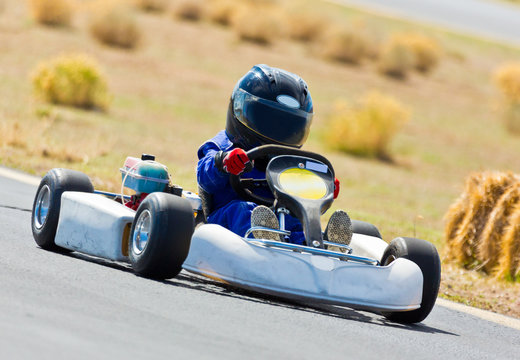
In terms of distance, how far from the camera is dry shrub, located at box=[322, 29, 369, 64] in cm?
2969

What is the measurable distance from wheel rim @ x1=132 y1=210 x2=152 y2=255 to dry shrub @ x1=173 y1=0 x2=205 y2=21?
84.2ft

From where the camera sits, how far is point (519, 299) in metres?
7.98

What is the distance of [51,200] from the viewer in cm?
668

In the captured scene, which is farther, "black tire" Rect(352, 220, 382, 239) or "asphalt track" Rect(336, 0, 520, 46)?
"asphalt track" Rect(336, 0, 520, 46)

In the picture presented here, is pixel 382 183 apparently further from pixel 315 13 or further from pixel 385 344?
pixel 315 13

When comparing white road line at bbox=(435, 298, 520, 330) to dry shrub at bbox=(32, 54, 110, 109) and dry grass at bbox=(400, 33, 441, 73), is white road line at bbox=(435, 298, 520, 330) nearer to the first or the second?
dry shrub at bbox=(32, 54, 110, 109)

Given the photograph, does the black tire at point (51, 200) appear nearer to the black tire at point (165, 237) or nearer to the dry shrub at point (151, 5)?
the black tire at point (165, 237)

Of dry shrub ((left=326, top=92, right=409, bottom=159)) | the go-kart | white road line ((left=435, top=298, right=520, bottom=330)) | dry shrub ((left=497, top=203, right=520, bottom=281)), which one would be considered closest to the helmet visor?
the go-kart

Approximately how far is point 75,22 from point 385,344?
25.0m

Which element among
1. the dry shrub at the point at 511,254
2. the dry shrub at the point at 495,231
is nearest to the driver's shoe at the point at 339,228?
the dry shrub at the point at 511,254

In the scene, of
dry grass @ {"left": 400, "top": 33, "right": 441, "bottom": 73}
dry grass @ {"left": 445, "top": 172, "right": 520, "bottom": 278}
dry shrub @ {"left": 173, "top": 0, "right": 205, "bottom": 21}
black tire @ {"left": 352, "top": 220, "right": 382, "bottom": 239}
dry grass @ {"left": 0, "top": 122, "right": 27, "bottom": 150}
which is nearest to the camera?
black tire @ {"left": 352, "top": 220, "right": 382, "bottom": 239}

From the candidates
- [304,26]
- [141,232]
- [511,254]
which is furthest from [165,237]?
[304,26]

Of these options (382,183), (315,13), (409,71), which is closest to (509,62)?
(409,71)

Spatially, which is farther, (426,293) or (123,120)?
(123,120)
